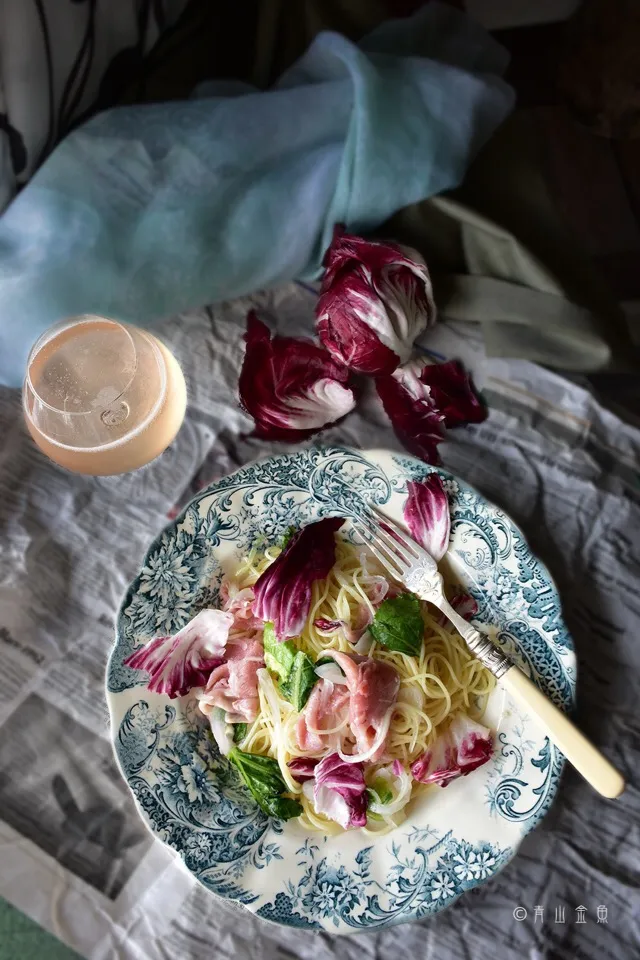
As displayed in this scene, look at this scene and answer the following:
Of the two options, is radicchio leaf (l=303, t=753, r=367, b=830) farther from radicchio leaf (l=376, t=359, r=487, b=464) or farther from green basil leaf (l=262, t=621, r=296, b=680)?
radicchio leaf (l=376, t=359, r=487, b=464)

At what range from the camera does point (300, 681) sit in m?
0.70

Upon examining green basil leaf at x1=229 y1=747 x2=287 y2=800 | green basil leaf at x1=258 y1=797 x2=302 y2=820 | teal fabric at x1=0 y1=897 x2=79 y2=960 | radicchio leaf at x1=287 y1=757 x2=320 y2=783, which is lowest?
teal fabric at x1=0 y1=897 x2=79 y2=960

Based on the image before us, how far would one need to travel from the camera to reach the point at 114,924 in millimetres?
734

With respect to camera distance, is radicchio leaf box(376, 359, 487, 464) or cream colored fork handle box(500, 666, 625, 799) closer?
cream colored fork handle box(500, 666, 625, 799)

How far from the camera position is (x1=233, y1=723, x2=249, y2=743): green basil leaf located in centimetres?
73

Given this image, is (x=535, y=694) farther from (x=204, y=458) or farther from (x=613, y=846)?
(x=204, y=458)

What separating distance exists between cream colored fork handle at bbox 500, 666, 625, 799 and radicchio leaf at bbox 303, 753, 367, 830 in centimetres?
16

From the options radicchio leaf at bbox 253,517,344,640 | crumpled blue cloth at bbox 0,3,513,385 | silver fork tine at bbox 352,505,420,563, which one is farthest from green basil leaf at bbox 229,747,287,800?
crumpled blue cloth at bbox 0,3,513,385

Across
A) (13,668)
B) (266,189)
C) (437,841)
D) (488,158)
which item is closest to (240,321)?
(266,189)

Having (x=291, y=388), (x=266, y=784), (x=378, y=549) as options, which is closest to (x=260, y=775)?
(x=266, y=784)

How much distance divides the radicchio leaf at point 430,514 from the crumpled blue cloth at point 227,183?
0.95ft

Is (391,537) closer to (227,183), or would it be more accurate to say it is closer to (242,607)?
(242,607)

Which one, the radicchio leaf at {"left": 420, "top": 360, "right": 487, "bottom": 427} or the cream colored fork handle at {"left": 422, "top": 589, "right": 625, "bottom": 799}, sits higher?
the radicchio leaf at {"left": 420, "top": 360, "right": 487, "bottom": 427}

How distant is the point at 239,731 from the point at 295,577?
0.50ft
